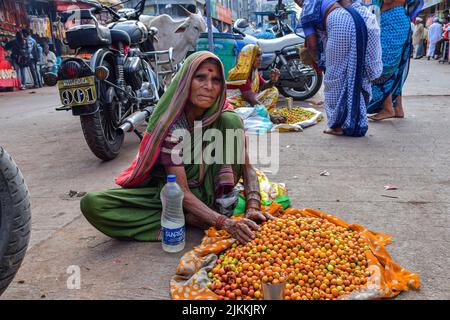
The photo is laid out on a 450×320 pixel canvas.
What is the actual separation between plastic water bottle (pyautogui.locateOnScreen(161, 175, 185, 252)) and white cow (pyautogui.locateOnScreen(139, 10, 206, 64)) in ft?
23.2

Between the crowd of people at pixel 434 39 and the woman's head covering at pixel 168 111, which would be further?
the crowd of people at pixel 434 39

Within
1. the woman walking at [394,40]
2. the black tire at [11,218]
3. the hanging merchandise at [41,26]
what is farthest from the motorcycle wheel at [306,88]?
the hanging merchandise at [41,26]

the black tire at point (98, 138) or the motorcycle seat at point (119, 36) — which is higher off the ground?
the motorcycle seat at point (119, 36)

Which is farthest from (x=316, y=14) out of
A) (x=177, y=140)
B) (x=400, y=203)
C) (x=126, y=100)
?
(x=177, y=140)

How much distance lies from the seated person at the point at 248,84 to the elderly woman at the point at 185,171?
3.20 meters

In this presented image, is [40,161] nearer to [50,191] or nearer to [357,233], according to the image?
[50,191]

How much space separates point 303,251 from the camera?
6.88 ft

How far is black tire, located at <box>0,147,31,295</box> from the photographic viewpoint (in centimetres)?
168

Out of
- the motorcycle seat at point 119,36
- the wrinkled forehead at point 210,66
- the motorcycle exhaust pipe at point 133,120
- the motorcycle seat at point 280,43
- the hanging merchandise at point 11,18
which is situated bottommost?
the motorcycle exhaust pipe at point 133,120

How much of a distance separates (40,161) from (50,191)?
3.79 feet

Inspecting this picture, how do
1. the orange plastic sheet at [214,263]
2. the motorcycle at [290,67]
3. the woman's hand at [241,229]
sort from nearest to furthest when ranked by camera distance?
the orange plastic sheet at [214,263]
the woman's hand at [241,229]
the motorcycle at [290,67]

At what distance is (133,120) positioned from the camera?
166 inches

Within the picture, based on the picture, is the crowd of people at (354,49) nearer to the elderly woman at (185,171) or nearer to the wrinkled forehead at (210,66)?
the elderly woman at (185,171)

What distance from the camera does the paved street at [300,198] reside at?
2.06 m
